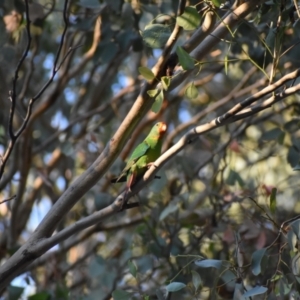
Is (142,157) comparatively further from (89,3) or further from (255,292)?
(89,3)

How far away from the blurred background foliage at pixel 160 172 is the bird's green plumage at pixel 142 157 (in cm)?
30

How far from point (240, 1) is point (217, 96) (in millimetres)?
3113

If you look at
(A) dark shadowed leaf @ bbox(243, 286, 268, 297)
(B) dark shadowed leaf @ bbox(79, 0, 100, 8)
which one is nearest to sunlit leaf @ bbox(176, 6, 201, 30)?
(A) dark shadowed leaf @ bbox(243, 286, 268, 297)

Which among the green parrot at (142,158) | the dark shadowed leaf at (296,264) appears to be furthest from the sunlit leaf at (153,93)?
the dark shadowed leaf at (296,264)

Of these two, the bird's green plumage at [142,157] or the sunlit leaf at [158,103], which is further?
the bird's green plumage at [142,157]

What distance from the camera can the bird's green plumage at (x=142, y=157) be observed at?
7.80 ft

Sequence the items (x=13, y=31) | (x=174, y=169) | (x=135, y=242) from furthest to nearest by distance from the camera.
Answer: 1. (x=174, y=169)
2. (x=135, y=242)
3. (x=13, y=31)

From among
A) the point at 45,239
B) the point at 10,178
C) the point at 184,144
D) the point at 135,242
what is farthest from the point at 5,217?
the point at 184,144

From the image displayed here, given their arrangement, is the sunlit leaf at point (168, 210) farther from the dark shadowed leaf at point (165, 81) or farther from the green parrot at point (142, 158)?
the dark shadowed leaf at point (165, 81)

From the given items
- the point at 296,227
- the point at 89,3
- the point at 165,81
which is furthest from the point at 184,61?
the point at 89,3

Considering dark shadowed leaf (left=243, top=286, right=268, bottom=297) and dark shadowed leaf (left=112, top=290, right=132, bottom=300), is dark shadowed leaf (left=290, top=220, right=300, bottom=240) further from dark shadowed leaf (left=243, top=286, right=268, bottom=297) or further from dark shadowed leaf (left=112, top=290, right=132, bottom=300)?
dark shadowed leaf (left=112, top=290, right=132, bottom=300)

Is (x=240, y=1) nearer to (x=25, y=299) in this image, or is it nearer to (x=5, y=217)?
(x=25, y=299)

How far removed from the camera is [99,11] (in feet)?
11.1

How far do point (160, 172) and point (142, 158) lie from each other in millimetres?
848
